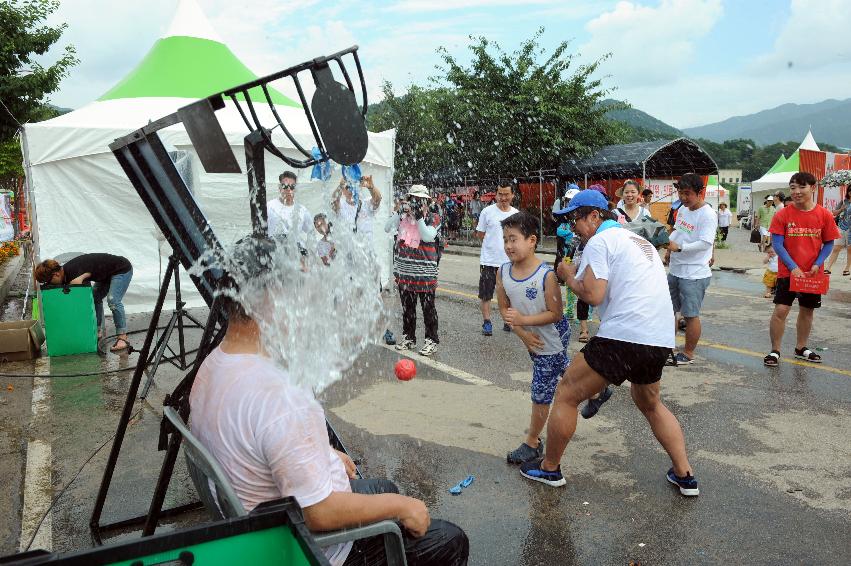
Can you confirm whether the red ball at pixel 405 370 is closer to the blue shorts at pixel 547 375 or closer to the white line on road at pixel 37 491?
the blue shorts at pixel 547 375

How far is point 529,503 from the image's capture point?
377 cm

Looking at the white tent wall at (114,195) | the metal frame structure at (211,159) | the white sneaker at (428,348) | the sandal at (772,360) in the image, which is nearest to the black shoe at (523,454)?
the metal frame structure at (211,159)

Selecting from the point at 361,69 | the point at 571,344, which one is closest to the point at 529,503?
the point at 361,69

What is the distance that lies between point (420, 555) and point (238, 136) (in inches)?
316

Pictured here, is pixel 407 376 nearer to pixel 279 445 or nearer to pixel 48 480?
pixel 48 480

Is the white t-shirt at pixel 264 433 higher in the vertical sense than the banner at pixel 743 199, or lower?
higher

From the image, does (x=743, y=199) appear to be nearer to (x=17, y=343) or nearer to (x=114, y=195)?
(x=114, y=195)

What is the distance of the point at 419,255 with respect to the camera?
7141 millimetres

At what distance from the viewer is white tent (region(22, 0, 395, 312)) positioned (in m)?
8.84

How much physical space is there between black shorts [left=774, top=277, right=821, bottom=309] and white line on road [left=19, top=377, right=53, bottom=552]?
6.33 metres

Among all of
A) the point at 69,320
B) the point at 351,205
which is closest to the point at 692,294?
the point at 351,205

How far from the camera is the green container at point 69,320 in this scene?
23.8 feet

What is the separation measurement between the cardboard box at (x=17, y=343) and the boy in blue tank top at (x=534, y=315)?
19.0ft

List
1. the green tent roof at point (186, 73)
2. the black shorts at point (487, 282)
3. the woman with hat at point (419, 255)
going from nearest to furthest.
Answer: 1. the woman with hat at point (419, 255)
2. the black shorts at point (487, 282)
3. the green tent roof at point (186, 73)
